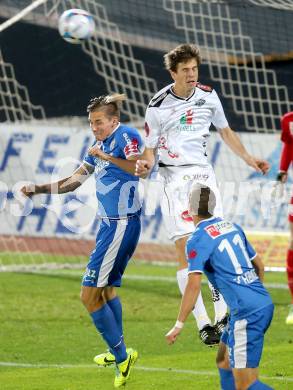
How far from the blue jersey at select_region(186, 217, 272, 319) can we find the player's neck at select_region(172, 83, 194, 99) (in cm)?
242

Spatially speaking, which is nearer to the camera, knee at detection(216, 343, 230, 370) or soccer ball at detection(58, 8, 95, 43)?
knee at detection(216, 343, 230, 370)

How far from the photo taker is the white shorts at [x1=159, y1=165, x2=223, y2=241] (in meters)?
9.86

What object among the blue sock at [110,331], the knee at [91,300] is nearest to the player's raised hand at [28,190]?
the knee at [91,300]

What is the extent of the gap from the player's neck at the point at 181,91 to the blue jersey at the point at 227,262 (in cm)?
242

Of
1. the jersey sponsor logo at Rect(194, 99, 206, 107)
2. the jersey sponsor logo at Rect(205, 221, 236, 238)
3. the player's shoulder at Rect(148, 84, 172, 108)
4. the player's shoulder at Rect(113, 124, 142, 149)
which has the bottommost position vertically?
the jersey sponsor logo at Rect(205, 221, 236, 238)

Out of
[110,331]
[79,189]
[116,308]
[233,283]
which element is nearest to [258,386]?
[233,283]

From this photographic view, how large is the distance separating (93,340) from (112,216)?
2.81 metres

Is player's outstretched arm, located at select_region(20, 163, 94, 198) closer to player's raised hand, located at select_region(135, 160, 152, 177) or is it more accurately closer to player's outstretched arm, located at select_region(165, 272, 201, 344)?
player's raised hand, located at select_region(135, 160, 152, 177)

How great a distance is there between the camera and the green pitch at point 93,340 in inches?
388

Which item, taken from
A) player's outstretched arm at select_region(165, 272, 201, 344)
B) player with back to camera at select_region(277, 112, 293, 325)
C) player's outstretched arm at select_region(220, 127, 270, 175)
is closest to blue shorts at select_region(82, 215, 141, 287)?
player's outstretched arm at select_region(220, 127, 270, 175)

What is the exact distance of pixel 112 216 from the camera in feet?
32.2

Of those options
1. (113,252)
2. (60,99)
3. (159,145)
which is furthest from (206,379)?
(60,99)

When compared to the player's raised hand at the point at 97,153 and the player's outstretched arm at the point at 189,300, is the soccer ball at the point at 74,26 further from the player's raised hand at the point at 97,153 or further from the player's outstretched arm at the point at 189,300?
the player's outstretched arm at the point at 189,300

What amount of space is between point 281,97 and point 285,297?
6137 millimetres
